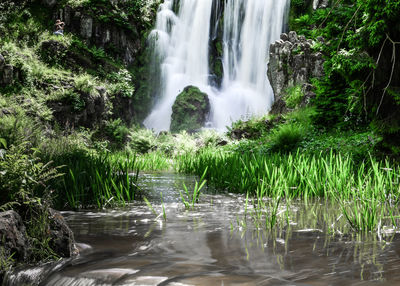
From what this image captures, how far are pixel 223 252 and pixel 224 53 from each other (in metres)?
23.0

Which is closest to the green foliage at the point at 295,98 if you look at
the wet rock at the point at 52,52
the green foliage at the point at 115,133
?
the green foliage at the point at 115,133

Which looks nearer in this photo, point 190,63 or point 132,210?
point 132,210

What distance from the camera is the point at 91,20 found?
19.5 metres

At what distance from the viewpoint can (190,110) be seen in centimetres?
2078

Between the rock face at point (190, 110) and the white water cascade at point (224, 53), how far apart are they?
0.81 meters

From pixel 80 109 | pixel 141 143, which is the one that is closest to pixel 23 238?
pixel 80 109

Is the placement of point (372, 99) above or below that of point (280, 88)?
below

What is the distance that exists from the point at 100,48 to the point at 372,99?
58.0 feet

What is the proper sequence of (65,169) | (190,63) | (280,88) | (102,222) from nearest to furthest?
(102,222) < (65,169) < (280,88) < (190,63)

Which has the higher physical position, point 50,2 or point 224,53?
point 50,2

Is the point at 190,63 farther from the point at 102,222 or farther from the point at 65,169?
the point at 102,222

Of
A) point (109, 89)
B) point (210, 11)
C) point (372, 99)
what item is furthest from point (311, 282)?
point (210, 11)

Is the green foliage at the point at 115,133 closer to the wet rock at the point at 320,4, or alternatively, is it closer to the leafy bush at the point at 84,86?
the leafy bush at the point at 84,86

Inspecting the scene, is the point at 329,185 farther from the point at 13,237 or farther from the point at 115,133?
the point at 115,133
